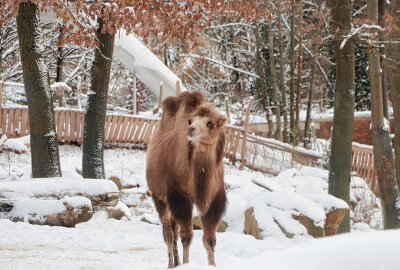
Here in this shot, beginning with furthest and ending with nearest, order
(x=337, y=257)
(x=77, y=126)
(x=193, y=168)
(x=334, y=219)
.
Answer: (x=77, y=126), (x=334, y=219), (x=193, y=168), (x=337, y=257)

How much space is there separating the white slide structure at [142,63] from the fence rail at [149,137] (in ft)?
3.92

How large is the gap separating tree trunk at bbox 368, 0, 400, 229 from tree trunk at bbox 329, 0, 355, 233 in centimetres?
89

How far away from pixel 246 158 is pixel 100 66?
37.0ft

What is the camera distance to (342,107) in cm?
1278

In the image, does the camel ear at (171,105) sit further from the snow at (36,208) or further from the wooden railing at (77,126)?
the wooden railing at (77,126)

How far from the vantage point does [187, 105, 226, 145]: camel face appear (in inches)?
281

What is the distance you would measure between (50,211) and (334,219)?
430cm

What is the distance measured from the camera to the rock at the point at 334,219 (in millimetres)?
11727

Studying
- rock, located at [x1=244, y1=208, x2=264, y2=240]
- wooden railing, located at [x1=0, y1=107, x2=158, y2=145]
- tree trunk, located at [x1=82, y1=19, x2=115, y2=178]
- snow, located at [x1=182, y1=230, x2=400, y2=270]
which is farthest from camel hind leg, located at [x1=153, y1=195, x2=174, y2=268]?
wooden railing, located at [x1=0, y1=107, x2=158, y2=145]

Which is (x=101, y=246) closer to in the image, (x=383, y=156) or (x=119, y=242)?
(x=119, y=242)

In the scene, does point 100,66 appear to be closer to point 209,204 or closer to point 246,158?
point 209,204

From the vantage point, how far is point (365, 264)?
2.17 m

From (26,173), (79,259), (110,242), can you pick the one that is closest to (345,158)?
(110,242)

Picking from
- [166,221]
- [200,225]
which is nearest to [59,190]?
[200,225]
